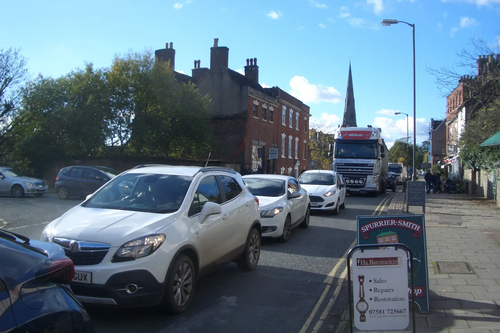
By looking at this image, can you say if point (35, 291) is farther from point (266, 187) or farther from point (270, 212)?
point (266, 187)

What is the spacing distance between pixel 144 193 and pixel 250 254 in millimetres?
2257

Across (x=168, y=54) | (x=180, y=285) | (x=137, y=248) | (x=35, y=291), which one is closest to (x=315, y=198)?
(x=180, y=285)

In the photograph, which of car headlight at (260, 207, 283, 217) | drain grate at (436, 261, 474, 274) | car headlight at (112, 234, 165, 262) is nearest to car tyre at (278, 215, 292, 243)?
car headlight at (260, 207, 283, 217)

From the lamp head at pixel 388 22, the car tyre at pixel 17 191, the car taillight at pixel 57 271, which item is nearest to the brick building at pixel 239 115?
the lamp head at pixel 388 22

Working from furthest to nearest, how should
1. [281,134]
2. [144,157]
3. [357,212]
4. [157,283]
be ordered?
1. [281,134]
2. [144,157]
3. [357,212]
4. [157,283]

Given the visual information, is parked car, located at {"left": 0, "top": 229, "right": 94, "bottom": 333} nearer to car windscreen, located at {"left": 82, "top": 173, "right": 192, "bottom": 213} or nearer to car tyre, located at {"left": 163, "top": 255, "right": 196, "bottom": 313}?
car tyre, located at {"left": 163, "top": 255, "right": 196, "bottom": 313}

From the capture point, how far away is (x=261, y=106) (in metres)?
40.3

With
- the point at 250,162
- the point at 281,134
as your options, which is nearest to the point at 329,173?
the point at 250,162

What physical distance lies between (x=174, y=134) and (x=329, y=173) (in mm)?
16356

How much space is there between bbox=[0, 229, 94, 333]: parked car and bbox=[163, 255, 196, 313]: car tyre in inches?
75.5

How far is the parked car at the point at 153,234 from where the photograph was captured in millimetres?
4754

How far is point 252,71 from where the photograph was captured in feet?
150

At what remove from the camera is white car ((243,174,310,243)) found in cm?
992

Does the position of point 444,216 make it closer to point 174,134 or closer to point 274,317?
point 274,317
